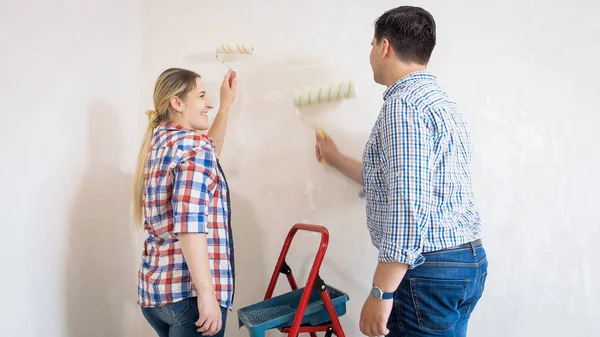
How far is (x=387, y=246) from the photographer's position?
0.93 metres

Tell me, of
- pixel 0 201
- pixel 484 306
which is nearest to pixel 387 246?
pixel 484 306

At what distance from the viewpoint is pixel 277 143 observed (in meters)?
1.63

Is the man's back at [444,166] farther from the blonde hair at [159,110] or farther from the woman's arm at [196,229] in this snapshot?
the blonde hair at [159,110]

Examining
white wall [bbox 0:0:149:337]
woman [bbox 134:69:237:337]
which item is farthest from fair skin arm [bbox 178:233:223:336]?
white wall [bbox 0:0:149:337]

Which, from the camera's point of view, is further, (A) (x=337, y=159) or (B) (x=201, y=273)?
(A) (x=337, y=159)

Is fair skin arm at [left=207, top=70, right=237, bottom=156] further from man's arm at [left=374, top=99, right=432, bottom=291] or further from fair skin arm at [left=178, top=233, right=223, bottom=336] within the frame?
man's arm at [left=374, top=99, right=432, bottom=291]

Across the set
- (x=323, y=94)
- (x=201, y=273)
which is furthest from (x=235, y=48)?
(x=201, y=273)

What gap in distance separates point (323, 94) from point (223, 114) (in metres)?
0.39

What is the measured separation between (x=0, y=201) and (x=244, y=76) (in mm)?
940

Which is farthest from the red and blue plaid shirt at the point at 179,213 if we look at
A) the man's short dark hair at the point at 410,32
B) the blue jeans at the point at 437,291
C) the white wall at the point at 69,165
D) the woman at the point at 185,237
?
the man's short dark hair at the point at 410,32

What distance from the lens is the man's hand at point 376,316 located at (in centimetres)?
95

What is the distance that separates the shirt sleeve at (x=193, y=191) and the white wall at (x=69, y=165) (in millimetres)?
497

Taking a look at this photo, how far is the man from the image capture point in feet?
3.02

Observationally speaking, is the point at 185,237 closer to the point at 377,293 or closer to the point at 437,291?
the point at 377,293
